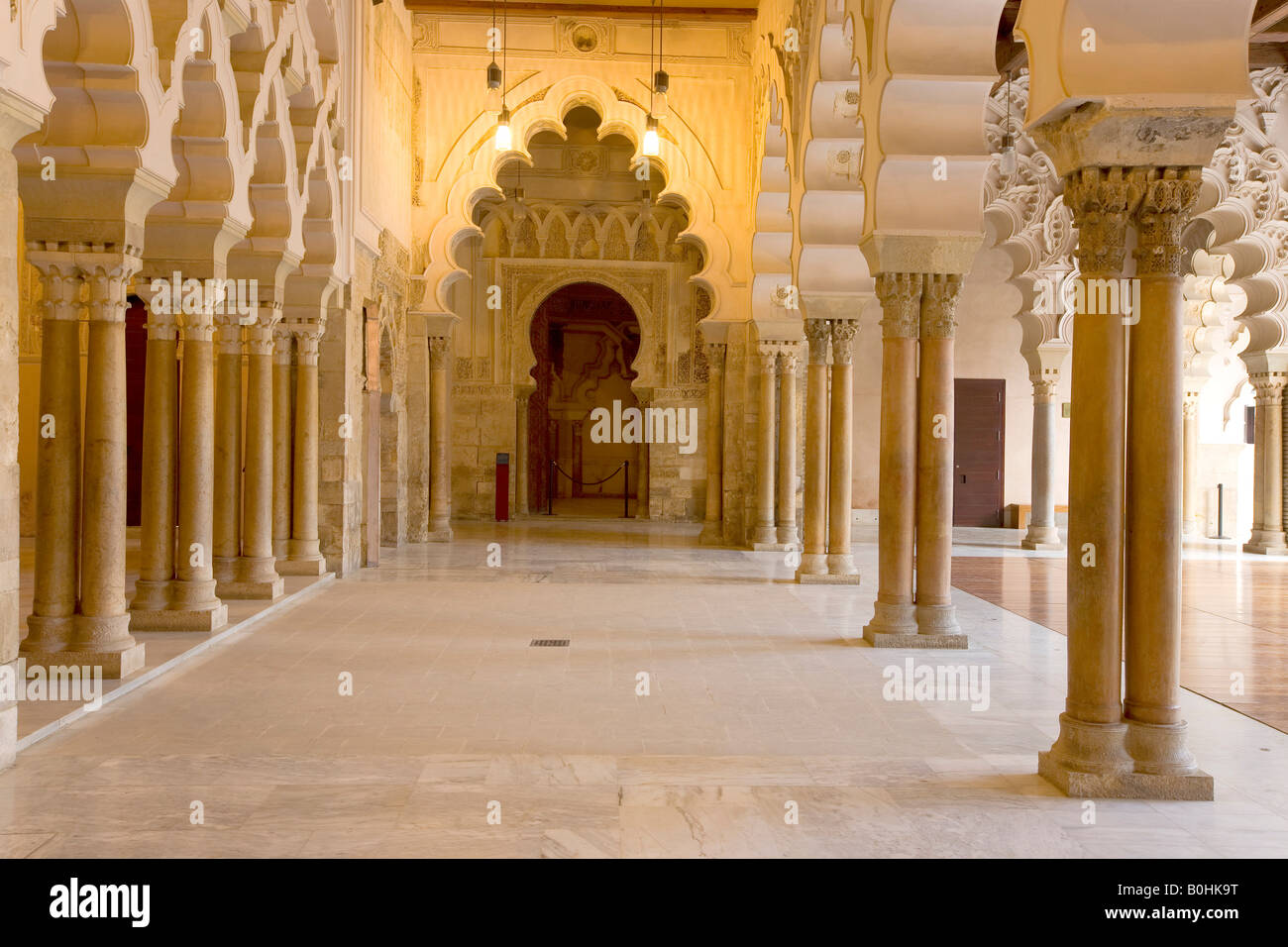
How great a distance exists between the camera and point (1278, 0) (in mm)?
12180

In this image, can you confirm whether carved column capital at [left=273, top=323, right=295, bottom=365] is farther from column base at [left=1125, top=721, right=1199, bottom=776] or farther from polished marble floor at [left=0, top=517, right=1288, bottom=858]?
column base at [left=1125, top=721, right=1199, bottom=776]

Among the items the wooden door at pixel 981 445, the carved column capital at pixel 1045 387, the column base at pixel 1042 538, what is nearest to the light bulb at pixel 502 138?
the carved column capital at pixel 1045 387

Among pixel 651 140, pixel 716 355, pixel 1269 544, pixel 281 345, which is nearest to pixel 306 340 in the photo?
pixel 281 345

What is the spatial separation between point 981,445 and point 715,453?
18.0ft

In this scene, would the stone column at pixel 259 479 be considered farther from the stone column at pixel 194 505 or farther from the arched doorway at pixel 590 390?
the arched doorway at pixel 590 390

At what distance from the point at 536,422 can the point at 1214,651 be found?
47.0ft

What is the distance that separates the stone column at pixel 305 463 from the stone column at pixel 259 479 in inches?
38.3

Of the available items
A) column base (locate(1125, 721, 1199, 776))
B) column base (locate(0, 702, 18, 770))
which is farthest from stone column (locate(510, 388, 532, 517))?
column base (locate(1125, 721, 1199, 776))

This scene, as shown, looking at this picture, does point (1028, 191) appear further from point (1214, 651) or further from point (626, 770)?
point (626, 770)

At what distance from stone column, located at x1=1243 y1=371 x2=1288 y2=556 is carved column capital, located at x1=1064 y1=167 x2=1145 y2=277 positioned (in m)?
11.6

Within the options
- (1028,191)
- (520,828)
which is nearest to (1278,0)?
(1028,191)

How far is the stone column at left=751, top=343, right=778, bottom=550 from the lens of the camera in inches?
553

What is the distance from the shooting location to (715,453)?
50.9 ft

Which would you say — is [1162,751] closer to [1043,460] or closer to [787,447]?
[787,447]
